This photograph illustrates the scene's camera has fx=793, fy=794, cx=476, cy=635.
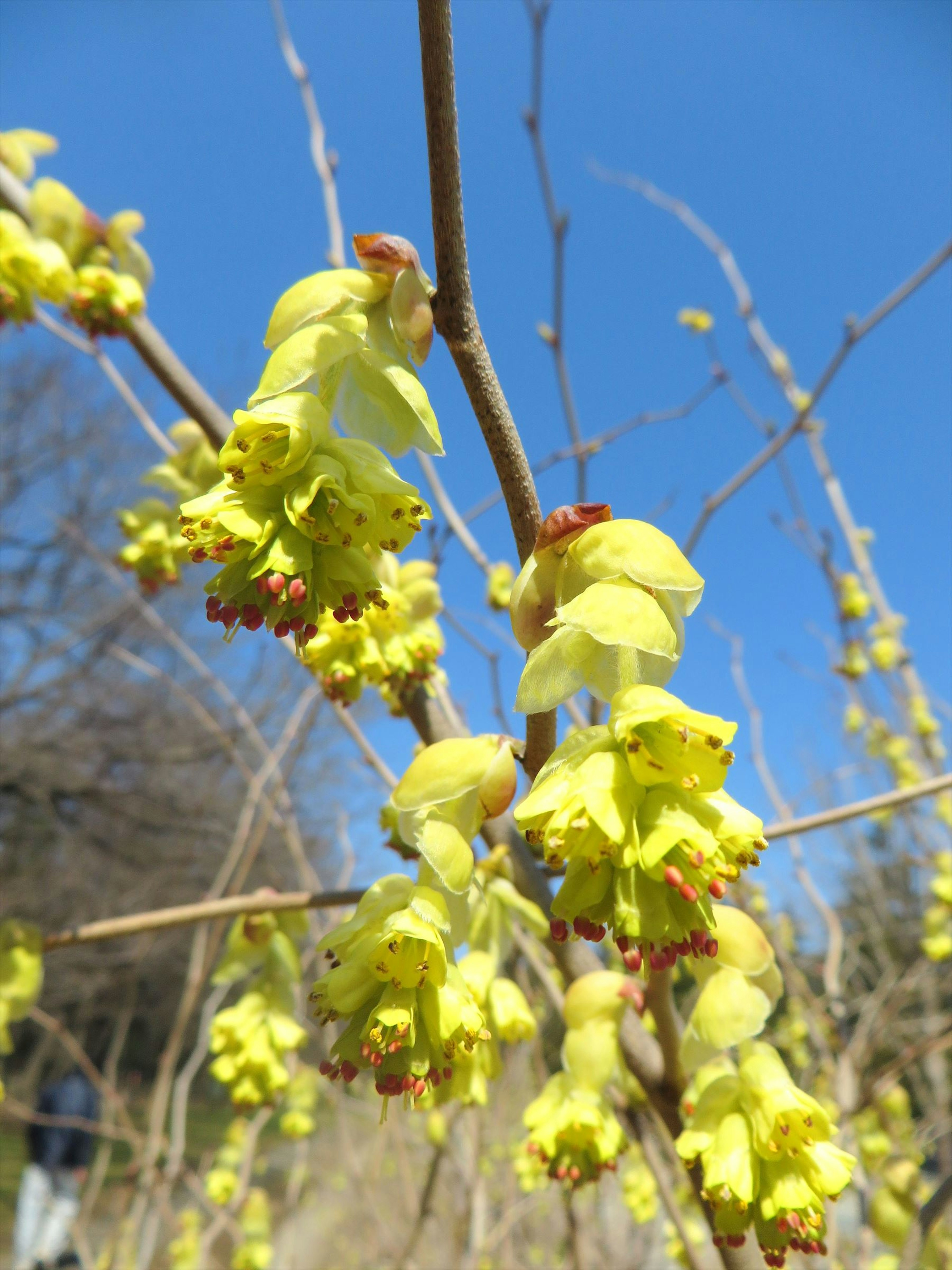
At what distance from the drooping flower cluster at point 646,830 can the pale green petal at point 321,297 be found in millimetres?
412

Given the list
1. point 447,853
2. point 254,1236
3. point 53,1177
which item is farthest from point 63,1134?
point 447,853

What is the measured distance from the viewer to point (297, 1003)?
63.2 inches

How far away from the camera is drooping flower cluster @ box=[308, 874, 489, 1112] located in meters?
0.61

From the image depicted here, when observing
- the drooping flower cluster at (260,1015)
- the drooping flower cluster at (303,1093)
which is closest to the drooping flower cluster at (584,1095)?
the drooping flower cluster at (260,1015)

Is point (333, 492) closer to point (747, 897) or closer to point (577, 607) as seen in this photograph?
point (577, 607)

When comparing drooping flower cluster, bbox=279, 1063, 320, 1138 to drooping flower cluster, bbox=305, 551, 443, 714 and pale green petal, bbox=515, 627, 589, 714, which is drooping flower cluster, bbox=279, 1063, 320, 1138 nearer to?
drooping flower cluster, bbox=305, 551, 443, 714

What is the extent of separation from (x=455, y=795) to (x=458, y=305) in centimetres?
41

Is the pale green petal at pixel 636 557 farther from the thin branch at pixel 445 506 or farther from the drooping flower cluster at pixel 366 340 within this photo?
the thin branch at pixel 445 506

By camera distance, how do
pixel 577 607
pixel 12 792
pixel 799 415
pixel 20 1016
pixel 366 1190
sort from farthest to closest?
1. pixel 12 792
2. pixel 366 1190
3. pixel 799 415
4. pixel 20 1016
5. pixel 577 607

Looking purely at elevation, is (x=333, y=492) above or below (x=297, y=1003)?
above

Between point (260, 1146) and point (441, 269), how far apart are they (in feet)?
46.2

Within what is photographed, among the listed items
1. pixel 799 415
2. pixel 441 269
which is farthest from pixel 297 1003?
pixel 799 415

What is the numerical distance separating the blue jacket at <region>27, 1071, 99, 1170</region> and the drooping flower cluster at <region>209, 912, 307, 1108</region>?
5.35 m

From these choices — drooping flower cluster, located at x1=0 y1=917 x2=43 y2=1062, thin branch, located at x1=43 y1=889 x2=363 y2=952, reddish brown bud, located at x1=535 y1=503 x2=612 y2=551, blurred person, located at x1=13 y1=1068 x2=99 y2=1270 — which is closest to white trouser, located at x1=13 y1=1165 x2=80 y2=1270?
blurred person, located at x1=13 y1=1068 x2=99 y2=1270
